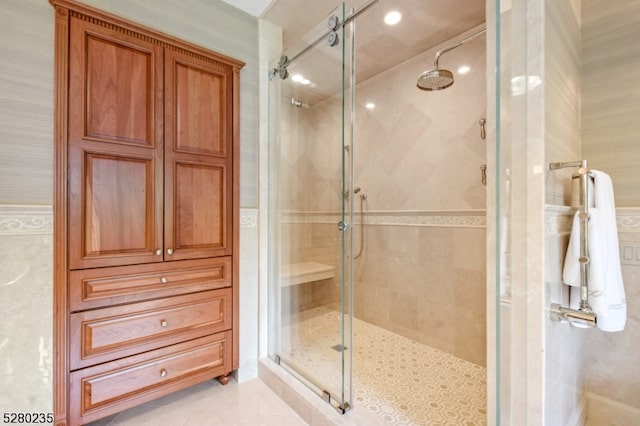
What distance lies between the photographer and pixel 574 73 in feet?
5.04

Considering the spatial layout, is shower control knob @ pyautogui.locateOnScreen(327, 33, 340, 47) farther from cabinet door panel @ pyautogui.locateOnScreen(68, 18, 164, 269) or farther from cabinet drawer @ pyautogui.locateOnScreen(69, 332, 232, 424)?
cabinet drawer @ pyautogui.locateOnScreen(69, 332, 232, 424)

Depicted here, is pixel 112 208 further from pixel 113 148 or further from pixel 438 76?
pixel 438 76

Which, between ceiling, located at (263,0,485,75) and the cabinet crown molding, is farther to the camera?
ceiling, located at (263,0,485,75)

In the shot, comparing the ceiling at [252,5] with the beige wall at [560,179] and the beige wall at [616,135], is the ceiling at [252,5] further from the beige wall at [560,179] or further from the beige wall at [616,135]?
the beige wall at [616,135]

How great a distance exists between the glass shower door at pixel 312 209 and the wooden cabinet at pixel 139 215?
298 millimetres

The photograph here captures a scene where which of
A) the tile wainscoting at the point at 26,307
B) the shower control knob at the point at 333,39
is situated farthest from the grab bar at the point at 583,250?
the tile wainscoting at the point at 26,307

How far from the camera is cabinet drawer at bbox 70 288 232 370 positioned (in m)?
1.42

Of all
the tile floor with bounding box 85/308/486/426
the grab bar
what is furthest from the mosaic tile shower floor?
the grab bar

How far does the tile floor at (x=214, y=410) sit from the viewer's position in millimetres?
1572

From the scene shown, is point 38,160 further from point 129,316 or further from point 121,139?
point 129,316

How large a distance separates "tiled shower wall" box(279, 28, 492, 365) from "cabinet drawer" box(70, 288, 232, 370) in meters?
0.58

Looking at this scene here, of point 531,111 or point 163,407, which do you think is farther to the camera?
point 163,407

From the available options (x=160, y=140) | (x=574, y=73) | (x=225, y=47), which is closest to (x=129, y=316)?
(x=160, y=140)

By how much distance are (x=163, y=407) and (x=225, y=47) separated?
223 cm
